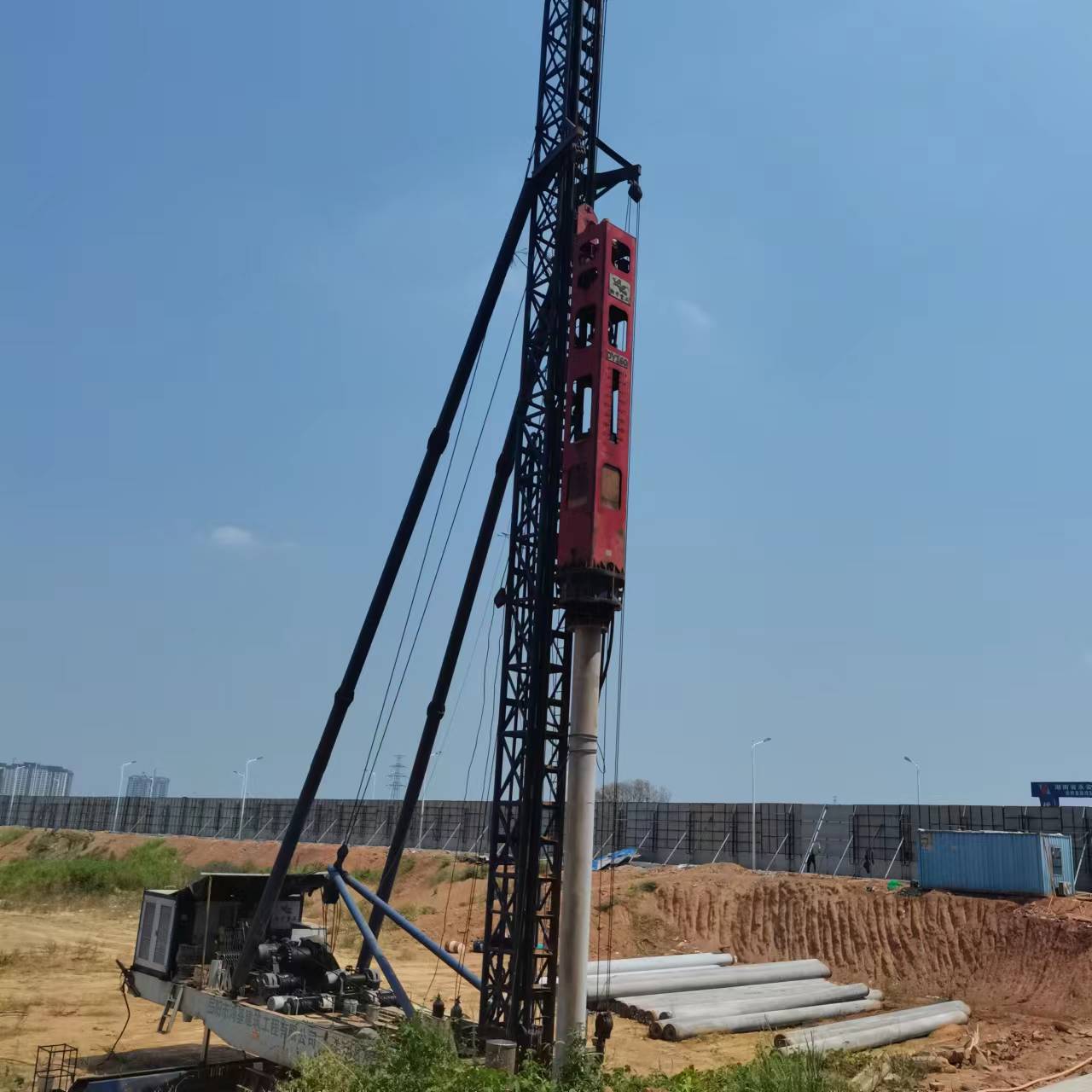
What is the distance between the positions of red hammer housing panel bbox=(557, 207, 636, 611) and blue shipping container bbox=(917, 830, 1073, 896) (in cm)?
2837

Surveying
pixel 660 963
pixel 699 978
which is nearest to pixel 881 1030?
pixel 699 978

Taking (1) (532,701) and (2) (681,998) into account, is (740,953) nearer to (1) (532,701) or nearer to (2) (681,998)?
(2) (681,998)

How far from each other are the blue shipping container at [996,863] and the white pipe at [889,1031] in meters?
10.7

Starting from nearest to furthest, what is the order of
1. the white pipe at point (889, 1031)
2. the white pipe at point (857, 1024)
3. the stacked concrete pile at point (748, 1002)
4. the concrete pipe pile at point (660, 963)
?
the white pipe at point (857, 1024), the white pipe at point (889, 1031), the stacked concrete pile at point (748, 1002), the concrete pipe pile at point (660, 963)

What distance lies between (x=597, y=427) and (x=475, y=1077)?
383 inches

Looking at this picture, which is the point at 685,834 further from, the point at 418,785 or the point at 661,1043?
the point at 418,785

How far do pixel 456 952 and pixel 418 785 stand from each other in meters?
20.5

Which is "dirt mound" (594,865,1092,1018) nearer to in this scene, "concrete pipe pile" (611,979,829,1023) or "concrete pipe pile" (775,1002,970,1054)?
"concrete pipe pile" (775,1002,970,1054)

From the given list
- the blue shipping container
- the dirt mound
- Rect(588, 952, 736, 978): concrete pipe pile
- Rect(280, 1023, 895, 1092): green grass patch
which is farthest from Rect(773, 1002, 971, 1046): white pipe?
the blue shipping container

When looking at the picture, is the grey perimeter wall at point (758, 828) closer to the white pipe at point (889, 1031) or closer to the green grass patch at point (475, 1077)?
the white pipe at point (889, 1031)

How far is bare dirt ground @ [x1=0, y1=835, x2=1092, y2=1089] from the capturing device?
22.6 meters

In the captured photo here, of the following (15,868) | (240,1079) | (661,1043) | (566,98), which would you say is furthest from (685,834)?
(566,98)

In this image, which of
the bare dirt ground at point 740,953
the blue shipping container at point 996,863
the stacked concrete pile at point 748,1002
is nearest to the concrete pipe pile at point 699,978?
the stacked concrete pile at point 748,1002

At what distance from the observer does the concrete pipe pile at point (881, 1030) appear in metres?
22.3
